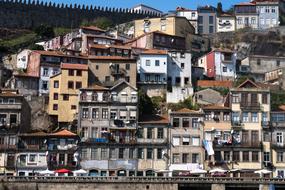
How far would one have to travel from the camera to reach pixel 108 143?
6419 centimetres

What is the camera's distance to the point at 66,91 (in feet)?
235

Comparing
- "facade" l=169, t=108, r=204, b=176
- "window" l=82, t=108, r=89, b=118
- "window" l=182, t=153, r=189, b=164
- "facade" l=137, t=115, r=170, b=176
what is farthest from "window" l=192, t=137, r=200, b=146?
"window" l=82, t=108, r=89, b=118

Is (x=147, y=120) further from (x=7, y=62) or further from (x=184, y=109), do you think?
(x=7, y=62)

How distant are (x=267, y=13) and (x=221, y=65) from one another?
32809 mm

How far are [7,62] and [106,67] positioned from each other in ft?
58.5

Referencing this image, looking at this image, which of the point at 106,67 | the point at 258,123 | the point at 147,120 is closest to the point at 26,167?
the point at 147,120

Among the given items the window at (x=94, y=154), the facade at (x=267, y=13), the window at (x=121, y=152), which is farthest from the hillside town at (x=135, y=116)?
the facade at (x=267, y=13)

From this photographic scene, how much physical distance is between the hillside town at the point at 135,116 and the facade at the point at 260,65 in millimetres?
2992

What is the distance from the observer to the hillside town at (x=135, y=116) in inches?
2506

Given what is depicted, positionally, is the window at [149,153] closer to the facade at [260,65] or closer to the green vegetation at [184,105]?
the green vegetation at [184,105]

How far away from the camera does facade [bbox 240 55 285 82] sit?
8894 centimetres

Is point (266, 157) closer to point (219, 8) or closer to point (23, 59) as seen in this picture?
point (23, 59)

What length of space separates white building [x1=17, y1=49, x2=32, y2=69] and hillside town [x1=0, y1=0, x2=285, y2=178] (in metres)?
0.15

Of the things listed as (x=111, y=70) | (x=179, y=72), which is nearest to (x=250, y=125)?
(x=179, y=72)
